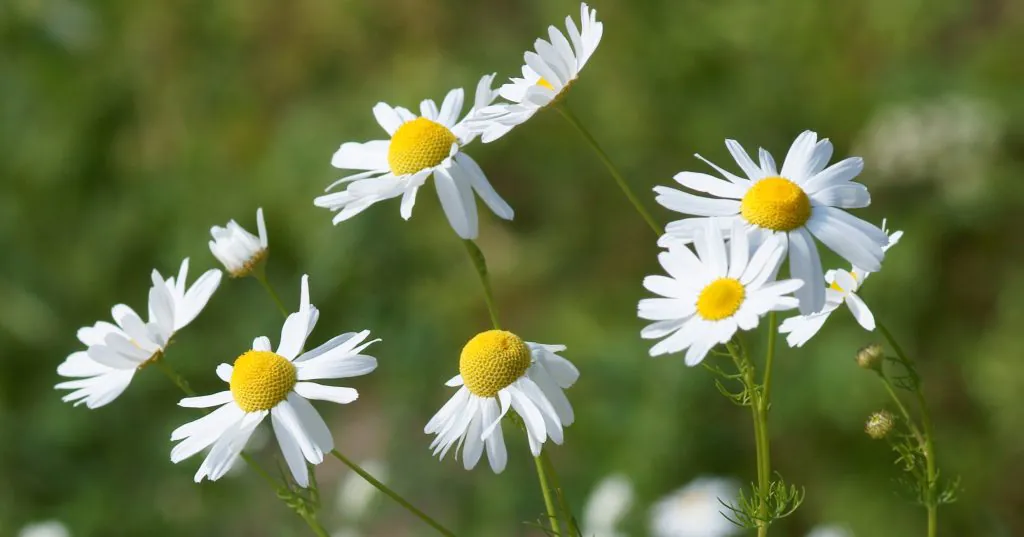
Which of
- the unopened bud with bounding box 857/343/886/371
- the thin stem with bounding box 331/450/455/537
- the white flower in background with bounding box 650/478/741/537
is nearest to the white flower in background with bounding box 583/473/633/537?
the white flower in background with bounding box 650/478/741/537

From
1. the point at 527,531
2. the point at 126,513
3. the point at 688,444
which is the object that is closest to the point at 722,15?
the point at 688,444

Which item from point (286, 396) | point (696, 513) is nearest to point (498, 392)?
point (286, 396)

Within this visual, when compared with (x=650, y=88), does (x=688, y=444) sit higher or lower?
lower

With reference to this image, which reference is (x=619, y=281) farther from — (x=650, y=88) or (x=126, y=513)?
(x=126, y=513)

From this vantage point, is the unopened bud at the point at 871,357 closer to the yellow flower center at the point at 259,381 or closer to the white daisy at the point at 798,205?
A: the white daisy at the point at 798,205

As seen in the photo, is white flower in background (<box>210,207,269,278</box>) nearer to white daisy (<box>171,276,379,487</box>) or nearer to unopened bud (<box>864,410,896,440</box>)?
white daisy (<box>171,276,379,487</box>)

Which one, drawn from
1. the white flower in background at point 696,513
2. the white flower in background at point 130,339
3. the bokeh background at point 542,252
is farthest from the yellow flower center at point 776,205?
the bokeh background at point 542,252

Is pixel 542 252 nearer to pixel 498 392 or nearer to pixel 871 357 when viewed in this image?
pixel 871 357
